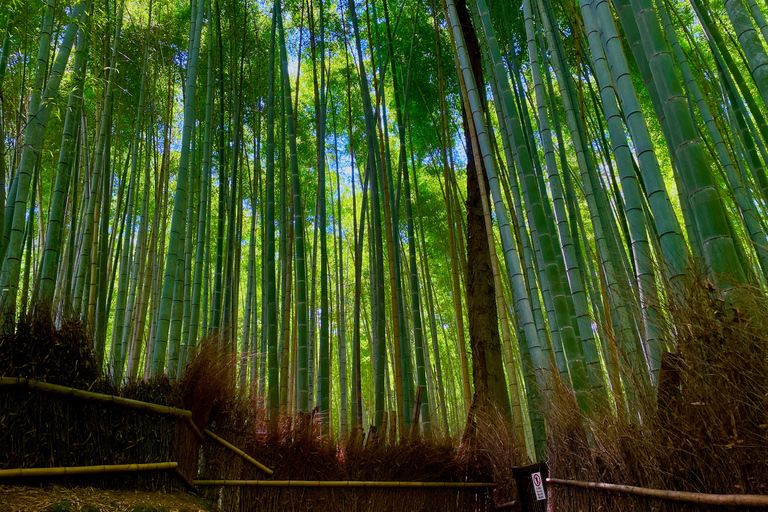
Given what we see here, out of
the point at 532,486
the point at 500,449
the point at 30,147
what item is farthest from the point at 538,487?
the point at 30,147

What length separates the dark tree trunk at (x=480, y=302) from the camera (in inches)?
153

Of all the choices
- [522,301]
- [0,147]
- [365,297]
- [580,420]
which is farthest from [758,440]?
[365,297]

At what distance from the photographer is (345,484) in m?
3.04

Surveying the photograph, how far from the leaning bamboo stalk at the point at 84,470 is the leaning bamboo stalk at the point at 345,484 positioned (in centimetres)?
39

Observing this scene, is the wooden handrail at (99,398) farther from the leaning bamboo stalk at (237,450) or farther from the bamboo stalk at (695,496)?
the bamboo stalk at (695,496)

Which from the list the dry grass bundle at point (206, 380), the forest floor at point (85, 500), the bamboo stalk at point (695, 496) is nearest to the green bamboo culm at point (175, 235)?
the dry grass bundle at point (206, 380)

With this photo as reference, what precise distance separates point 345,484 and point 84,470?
1512mm

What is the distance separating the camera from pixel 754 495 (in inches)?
43.7

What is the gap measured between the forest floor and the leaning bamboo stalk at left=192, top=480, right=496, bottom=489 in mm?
400

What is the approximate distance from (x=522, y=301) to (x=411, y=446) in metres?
1.22

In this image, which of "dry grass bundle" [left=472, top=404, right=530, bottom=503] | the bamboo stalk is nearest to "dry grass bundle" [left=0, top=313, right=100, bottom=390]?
the bamboo stalk

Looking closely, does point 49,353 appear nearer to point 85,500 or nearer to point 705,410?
point 85,500

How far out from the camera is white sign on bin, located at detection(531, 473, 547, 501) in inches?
102

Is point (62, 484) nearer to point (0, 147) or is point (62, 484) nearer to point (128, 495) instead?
point (128, 495)
